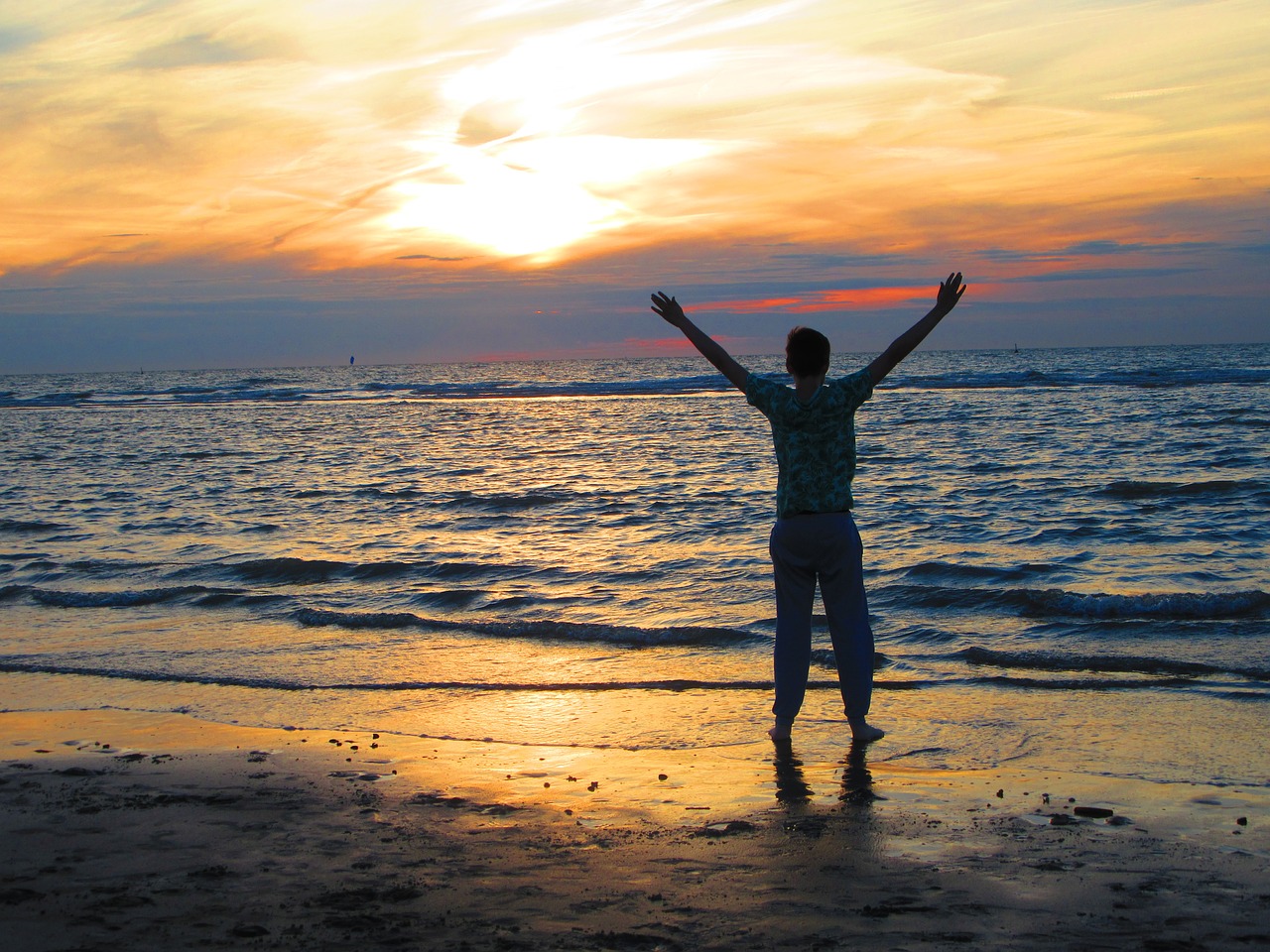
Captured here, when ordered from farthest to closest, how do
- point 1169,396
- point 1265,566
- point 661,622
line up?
1. point 1169,396
2. point 1265,566
3. point 661,622

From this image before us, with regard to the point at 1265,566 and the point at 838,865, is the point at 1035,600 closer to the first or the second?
the point at 1265,566

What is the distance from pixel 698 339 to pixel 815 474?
0.87 meters

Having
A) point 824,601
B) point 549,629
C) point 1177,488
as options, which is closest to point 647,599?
point 549,629

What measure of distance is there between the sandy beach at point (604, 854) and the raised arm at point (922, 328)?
1.99 meters

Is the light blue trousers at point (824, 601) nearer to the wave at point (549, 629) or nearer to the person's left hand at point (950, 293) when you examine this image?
the person's left hand at point (950, 293)

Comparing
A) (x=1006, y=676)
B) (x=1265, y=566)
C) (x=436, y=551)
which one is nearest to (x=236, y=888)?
(x=1006, y=676)

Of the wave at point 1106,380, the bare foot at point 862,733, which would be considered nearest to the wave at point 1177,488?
the bare foot at point 862,733

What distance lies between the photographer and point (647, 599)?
9.90m

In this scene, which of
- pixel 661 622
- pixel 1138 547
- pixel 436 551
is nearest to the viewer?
pixel 661 622

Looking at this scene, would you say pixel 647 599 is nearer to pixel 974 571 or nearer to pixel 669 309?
pixel 974 571

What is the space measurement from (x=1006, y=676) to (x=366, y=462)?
66.3 ft

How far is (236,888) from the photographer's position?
11.7 feet

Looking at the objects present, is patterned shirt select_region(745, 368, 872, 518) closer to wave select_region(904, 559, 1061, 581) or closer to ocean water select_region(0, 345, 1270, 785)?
ocean water select_region(0, 345, 1270, 785)

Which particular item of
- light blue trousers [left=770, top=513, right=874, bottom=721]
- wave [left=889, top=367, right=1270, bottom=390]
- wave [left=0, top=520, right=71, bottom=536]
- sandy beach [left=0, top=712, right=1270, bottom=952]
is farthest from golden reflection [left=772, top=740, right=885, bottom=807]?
wave [left=889, top=367, right=1270, bottom=390]
